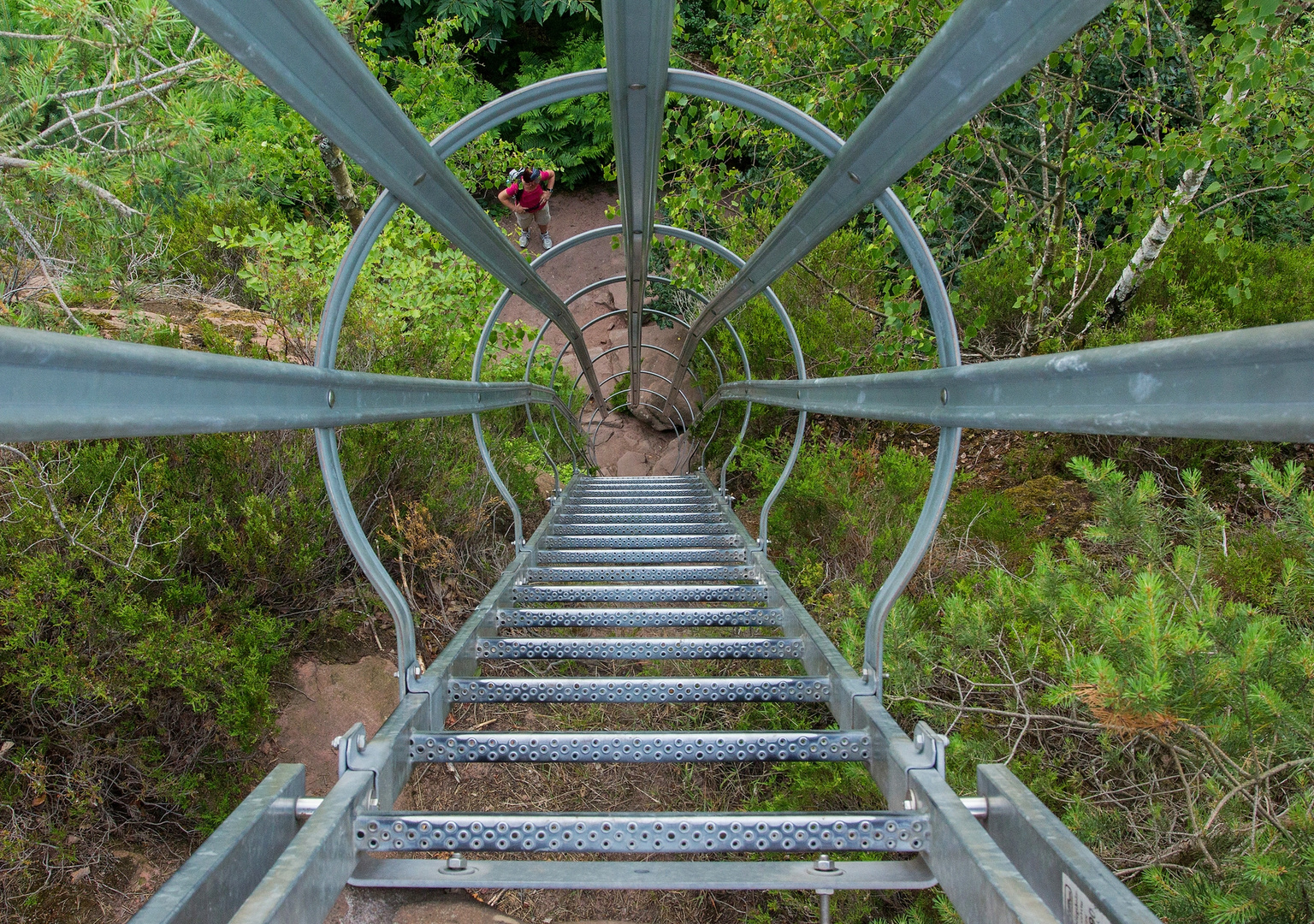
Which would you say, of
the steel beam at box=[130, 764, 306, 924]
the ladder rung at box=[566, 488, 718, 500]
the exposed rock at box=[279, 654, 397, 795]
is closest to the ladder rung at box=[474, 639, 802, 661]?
the steel beam at box=[130, 764, 306, 924]

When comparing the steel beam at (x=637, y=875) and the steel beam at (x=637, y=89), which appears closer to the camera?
the steel beam at (x=637, y=875)

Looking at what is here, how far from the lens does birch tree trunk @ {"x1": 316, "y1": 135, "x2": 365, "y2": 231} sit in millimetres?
6375

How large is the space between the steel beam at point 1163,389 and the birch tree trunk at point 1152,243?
9.97ft

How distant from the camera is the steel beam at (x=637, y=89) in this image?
58.7 inches

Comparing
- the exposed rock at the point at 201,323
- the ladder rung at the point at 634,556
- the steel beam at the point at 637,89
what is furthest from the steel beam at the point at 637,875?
the exposed rock at the point at 201,323

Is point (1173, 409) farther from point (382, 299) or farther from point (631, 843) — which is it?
point (382, 299)

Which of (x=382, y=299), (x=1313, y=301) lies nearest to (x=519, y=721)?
(x=382, y=299)

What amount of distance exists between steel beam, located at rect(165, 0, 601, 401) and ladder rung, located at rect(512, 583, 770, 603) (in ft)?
4.26

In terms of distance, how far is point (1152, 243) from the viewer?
4.27 meters

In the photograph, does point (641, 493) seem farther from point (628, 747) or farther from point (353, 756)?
point (353, 756)

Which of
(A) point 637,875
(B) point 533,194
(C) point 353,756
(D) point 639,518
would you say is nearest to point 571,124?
(B) point 533,194

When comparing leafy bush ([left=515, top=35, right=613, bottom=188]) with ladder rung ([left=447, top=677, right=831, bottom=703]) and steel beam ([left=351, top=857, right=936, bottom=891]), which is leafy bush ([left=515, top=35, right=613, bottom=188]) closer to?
ladder rung ([left=447, top=677, right=831, bottom=703])

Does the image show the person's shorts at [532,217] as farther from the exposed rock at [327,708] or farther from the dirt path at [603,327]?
the exposed rock at [327,708]

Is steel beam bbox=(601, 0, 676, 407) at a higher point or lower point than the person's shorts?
lower
